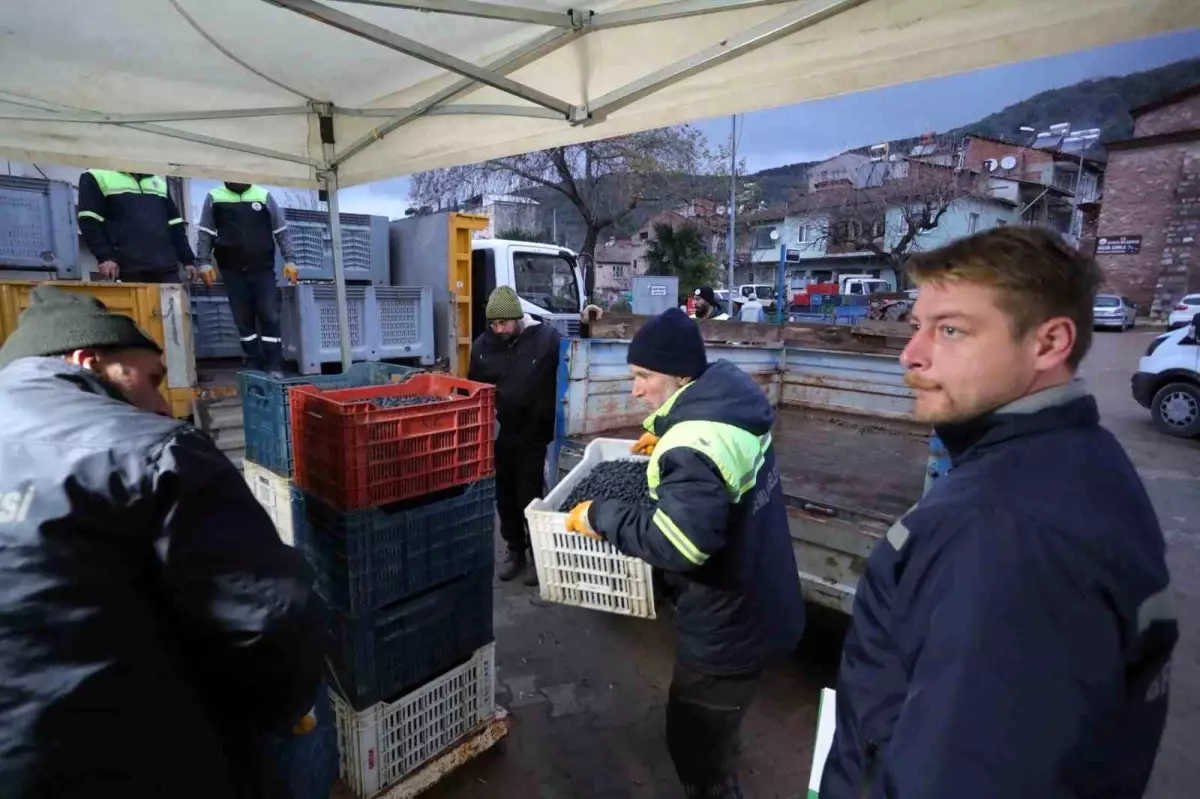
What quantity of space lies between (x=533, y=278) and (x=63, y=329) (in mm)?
7380

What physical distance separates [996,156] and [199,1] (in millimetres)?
53466

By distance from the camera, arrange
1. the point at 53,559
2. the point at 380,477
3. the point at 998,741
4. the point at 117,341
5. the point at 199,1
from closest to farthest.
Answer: the point at 998,741 < the point at 53,559 < the point at 117,341 < the point at 380,477 < the point at 199,1

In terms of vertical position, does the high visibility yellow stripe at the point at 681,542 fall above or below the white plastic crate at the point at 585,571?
above

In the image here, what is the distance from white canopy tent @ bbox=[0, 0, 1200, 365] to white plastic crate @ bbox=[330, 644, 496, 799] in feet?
8.10

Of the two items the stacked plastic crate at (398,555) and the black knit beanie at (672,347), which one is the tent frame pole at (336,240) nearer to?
the stacked plastic crate at (398,555)

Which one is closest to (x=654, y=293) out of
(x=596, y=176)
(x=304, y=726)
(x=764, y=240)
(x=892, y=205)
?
(x=596, y=176)

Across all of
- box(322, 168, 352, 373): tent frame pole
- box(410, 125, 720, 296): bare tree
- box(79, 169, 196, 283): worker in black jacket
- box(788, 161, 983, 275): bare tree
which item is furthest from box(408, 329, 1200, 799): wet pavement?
box(788, 161, 983, 275): bare tree

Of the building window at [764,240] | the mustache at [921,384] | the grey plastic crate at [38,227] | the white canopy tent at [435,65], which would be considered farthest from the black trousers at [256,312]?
the building window at [764,240]

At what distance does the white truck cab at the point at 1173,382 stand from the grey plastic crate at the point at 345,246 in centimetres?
1023

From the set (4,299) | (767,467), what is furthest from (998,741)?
(4,299)

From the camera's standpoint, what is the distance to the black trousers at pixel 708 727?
1.97 m

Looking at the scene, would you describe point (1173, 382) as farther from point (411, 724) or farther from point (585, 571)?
point (411, 724)

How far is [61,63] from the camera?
2.81 meters

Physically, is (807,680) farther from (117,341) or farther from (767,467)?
(117,341)
